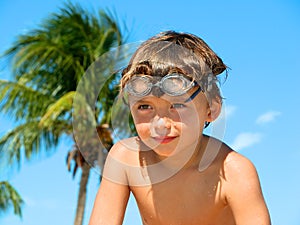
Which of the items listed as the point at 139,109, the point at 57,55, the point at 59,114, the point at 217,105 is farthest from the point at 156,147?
the point at 57,55

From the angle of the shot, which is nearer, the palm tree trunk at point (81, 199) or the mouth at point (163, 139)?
the mouth at point (163, 139)

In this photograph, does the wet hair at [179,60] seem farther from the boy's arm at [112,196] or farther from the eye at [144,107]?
the boy's arm at [112,196]

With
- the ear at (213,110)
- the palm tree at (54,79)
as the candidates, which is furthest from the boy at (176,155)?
the palm tree at (54,79)

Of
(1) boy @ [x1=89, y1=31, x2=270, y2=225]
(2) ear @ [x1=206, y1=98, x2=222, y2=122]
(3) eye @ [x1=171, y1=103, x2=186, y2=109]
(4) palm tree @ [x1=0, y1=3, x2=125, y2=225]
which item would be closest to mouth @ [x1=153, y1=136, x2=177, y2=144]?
(1) boy @ [x1=89, y1=31, x2=270, y2=225]

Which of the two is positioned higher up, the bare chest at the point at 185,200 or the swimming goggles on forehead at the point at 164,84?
the swimming goggles on forehead at the point at 164,84

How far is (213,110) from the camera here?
125 inches

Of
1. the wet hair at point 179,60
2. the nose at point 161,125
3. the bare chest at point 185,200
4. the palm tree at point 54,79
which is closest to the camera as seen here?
the nose at point 161,125

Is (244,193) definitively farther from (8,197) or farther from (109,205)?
(8,197)

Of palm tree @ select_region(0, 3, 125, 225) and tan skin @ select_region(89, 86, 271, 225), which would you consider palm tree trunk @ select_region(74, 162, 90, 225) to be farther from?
tan skin @ select_region(89, 86, 271, 225)

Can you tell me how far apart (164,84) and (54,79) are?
17.1 m

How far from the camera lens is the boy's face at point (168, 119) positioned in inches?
113

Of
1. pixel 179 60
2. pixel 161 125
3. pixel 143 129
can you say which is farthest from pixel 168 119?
pixel 179 60

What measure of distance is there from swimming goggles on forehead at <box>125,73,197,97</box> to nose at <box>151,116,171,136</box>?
14 cm

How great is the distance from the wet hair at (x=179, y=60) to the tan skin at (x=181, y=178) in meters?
0.13
